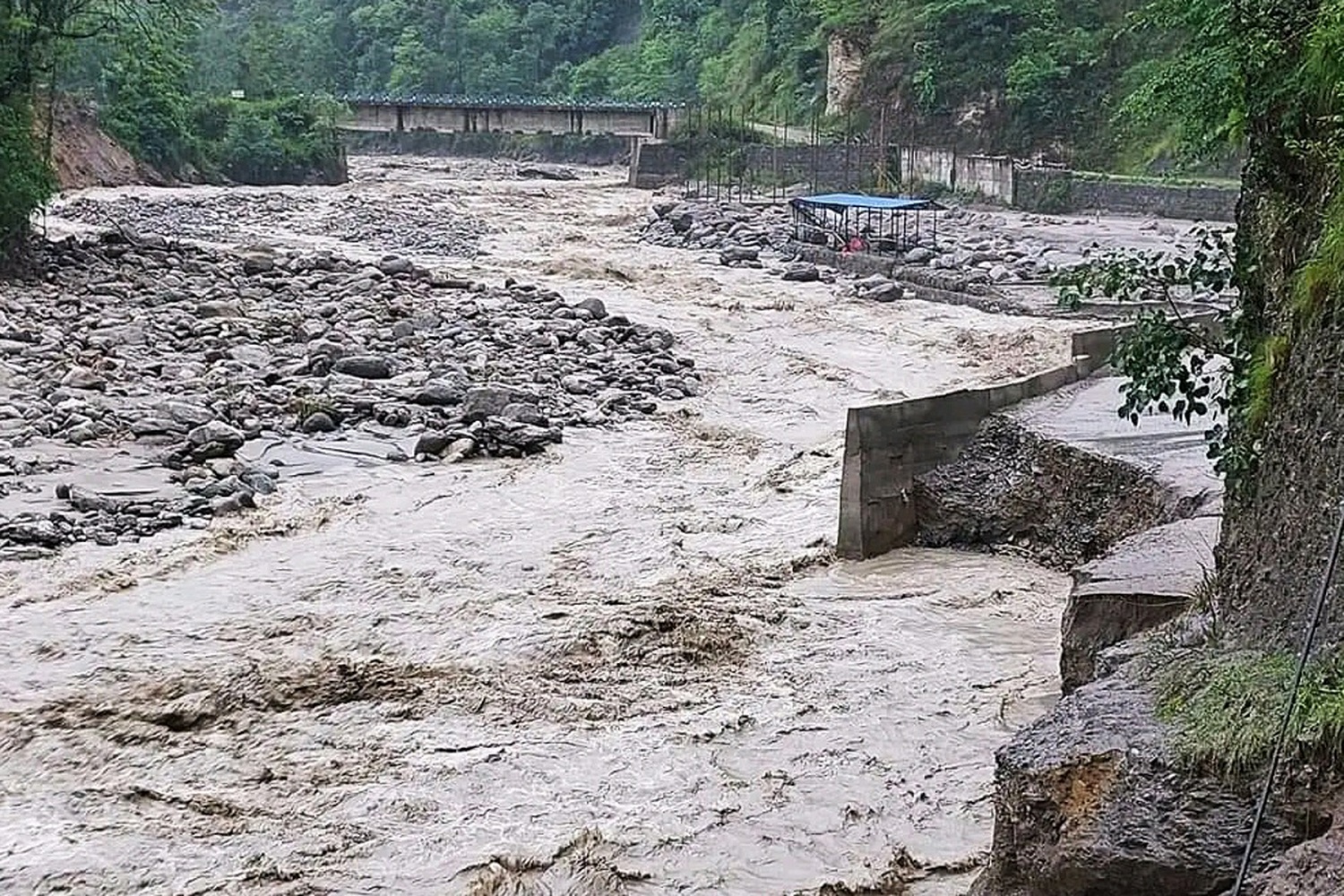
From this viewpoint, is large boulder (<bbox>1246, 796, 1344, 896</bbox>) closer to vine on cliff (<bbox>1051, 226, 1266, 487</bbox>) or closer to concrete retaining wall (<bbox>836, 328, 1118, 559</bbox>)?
vine on cliff (<bbox>1051, 226, 1266, 487</bbox>)

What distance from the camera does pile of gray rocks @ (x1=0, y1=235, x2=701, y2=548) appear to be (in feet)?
50.9

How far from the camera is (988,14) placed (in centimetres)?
5506

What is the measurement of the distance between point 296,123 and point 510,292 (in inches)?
1558

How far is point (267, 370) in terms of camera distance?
1973 centimetres

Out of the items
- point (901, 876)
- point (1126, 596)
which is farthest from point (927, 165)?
point (901, 876)

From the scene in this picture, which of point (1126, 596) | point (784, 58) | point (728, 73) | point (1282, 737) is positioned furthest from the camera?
point (728, 73)

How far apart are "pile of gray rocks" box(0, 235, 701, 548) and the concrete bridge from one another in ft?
140

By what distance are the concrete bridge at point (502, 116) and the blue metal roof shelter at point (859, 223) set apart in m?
31.0

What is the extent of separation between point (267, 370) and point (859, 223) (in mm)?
21940

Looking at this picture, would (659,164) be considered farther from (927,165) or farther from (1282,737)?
(1282,737)

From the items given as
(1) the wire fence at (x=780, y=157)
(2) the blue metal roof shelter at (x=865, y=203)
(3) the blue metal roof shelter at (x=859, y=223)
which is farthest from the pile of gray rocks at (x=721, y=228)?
(1) the wire fence at (x=780, y=157)

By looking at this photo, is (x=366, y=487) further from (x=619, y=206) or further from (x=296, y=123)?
(x=296, y=123)

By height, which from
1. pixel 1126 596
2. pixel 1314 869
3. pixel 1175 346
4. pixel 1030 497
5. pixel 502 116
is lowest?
pixel 1030 497

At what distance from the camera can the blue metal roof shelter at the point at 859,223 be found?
3494cm
